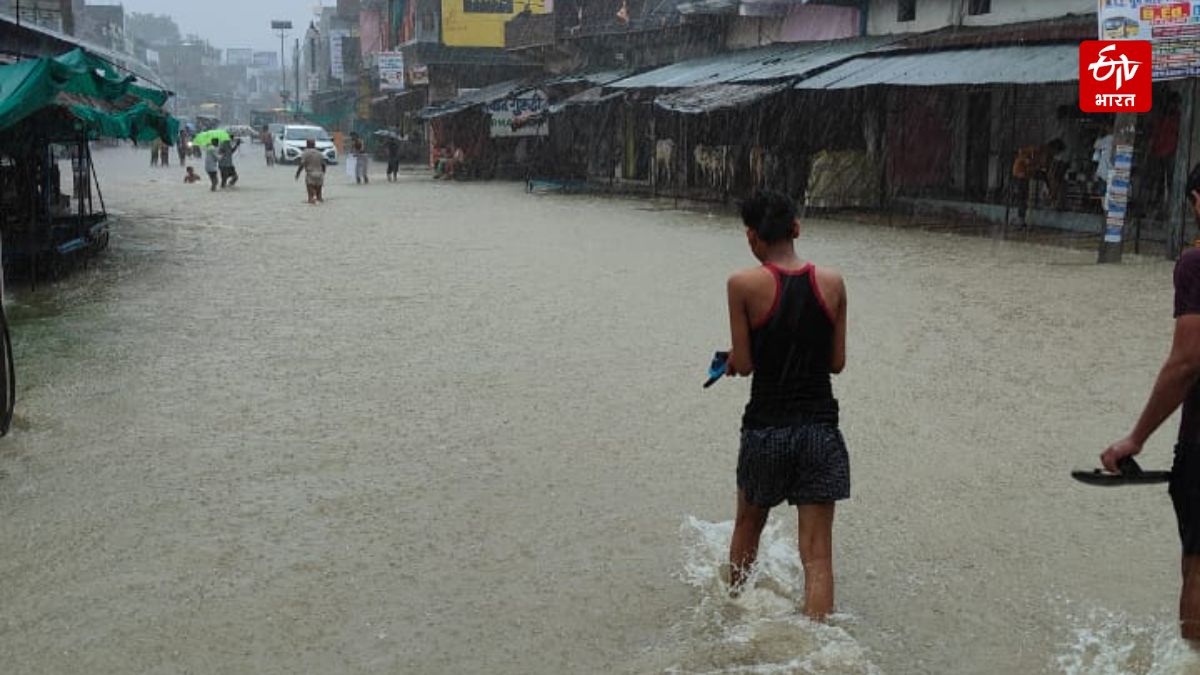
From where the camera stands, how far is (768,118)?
2469 centimetres

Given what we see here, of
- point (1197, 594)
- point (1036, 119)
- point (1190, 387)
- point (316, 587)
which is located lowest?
point (316, 587)

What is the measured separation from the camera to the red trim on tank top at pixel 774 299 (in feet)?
11.8

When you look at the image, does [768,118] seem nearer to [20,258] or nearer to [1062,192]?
[1062,192]

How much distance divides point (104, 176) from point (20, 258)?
2546 centimetres

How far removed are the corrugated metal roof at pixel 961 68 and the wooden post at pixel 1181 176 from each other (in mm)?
1397

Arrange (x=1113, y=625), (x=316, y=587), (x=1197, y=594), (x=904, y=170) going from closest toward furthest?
(x=1197, y=594) < (x=1113, y=625) < (x=316, y=587) < (x=904, y=170)

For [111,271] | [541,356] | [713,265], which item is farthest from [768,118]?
[541,356]

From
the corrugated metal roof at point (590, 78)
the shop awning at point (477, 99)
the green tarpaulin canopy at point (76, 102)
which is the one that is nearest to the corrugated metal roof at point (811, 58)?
the corrugated metal roof at point (590, 78)

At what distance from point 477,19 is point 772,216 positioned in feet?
148

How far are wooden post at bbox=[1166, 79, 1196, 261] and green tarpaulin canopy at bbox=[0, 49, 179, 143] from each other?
12412 mm

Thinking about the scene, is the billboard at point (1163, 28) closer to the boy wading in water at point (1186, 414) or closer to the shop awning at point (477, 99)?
the boy wading in water at point (1186, 414)

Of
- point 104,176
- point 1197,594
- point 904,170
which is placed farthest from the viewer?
point 104,176

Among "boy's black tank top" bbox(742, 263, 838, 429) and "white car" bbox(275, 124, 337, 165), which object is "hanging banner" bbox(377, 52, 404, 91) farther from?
"boy's black tank top" bbox(742, 263, 838, 429)

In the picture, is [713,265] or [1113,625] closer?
[1113,625]
